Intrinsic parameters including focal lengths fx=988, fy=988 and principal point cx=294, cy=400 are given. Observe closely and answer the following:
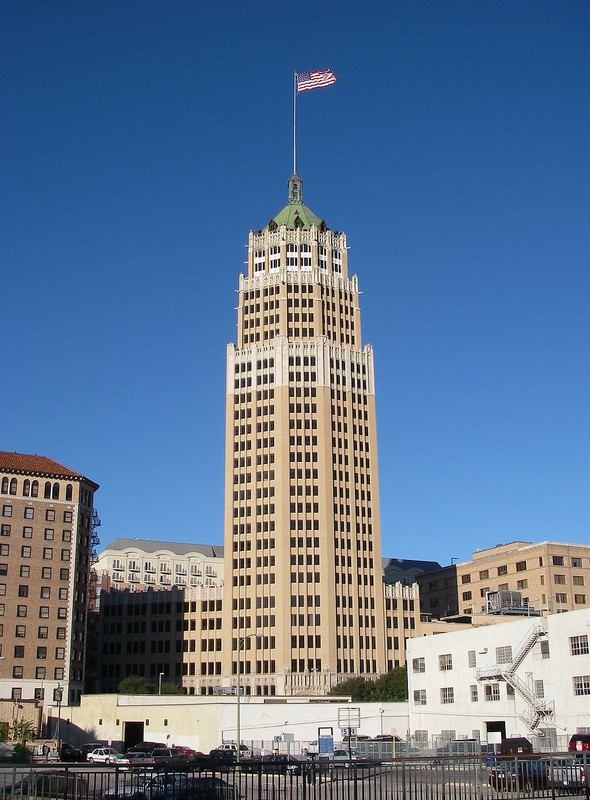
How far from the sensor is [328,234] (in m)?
184

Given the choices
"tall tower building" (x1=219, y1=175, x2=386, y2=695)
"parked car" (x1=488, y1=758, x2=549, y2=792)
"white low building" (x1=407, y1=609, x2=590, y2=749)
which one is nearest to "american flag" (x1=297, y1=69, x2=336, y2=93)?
"tall tower building" (x1=219, y1=175, x2=386, y2=695)

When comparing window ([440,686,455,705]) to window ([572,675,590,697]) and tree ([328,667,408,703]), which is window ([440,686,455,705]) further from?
tree ([328,667,408,703])

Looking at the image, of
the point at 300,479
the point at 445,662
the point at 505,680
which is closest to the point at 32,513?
the point at 300,479

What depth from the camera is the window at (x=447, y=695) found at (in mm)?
101850

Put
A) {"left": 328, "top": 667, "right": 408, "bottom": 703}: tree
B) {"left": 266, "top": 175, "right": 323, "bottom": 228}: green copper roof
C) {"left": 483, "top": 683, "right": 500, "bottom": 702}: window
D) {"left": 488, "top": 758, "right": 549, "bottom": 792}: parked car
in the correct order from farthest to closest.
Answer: {"left": 266, "top": 175, "right": 323, "bottom": 228}: green copper roof → {"left": 328, "top": 667, "right": 408, "bottom": 703}: tree → {"left": 483, "top": 683, "right": 500, "bottom": 702}: window → {"left": 488, "top": 758, "right": 549, "bottom": 792}: parked car

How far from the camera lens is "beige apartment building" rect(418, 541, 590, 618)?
16000 centimetres

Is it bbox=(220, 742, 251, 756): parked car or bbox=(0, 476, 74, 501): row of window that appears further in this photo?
bbox=(0, 476, 74, 501): row of window

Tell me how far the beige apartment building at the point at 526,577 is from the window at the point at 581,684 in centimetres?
5498

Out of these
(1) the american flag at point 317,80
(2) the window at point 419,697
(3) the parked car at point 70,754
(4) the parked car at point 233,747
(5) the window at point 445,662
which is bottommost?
(3) the parked car at point 70,754

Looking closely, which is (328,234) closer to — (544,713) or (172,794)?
(544,713)

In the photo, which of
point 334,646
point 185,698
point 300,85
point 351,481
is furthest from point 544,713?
point 300,85

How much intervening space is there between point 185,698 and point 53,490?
124ft

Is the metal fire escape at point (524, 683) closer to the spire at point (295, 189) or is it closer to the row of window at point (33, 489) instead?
the row of window at point (33, 489)

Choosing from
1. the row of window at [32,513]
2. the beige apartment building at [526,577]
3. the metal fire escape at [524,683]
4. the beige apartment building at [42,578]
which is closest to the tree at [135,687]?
the beige apartment building at [42,578]
